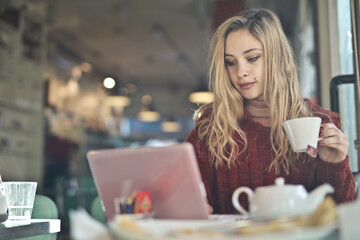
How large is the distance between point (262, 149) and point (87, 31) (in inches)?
331

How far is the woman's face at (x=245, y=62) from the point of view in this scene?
1.77 m

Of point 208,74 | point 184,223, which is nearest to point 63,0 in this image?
point 208,74

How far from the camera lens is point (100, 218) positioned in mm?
1863

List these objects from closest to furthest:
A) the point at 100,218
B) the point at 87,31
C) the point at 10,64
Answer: the point at 100,218, the point at 10,64, the point at 87,31

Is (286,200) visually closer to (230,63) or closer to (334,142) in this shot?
(334,142)

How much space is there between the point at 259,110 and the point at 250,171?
0.27 metres

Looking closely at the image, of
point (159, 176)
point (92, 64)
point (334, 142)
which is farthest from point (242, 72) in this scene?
point (92, 64)

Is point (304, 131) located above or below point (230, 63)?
below

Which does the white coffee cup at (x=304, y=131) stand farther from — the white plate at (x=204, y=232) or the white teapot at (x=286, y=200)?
the white plate at (x=204, y=232)

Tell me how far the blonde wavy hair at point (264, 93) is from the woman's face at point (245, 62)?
20 mm

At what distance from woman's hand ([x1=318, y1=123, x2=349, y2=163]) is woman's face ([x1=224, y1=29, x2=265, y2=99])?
1.38ft

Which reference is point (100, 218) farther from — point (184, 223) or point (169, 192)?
point (184, 223)

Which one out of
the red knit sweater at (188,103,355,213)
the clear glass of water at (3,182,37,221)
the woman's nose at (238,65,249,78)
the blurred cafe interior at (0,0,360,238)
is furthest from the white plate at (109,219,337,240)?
the blurred cafe interior at (0,0,360,238)

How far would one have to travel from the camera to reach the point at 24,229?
131cm
